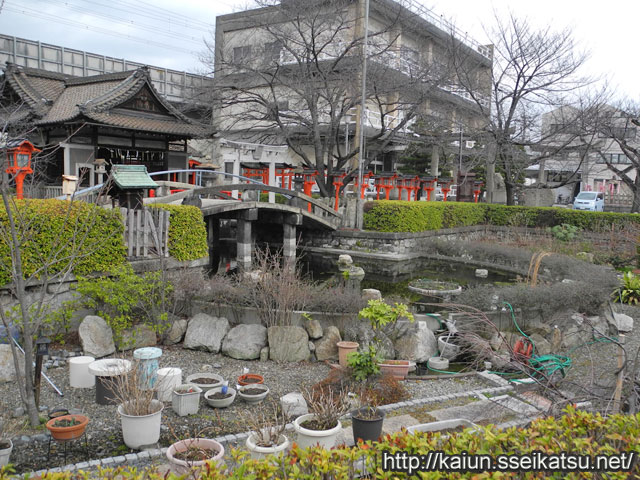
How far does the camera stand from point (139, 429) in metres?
5.62

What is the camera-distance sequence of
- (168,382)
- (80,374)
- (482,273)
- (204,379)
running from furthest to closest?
(482,273), (204,379), (80,374), (168,382)

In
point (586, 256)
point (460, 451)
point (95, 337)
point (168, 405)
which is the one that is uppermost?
point (460, 451)

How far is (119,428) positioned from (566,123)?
80.9ft

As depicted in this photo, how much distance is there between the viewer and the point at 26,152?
39.8ft

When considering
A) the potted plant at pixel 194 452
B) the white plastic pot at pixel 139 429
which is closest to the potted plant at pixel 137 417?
the white plastic pot at pixel 139 429

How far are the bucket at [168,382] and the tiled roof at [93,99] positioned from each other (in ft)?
45.4

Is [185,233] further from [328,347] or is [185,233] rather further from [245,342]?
[328,347]

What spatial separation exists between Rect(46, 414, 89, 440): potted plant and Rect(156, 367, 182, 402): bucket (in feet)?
4.88

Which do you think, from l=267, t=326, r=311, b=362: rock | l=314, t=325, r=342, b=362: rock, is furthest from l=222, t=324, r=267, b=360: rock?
l=314, t=325, r=342, b=362: rock

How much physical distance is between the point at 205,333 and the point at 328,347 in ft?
7.07

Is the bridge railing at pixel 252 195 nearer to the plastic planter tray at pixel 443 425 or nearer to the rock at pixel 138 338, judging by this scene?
the rock at pixel 138 338

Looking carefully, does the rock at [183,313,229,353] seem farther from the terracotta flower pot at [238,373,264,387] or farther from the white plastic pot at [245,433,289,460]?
the white plastic pot at [245,433,289,460]

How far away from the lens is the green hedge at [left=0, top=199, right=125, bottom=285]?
8.52 meters

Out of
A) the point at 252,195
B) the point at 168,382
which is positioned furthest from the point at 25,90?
the point at 168,382
